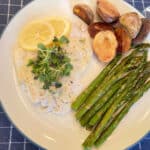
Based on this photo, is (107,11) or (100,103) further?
(107,11)

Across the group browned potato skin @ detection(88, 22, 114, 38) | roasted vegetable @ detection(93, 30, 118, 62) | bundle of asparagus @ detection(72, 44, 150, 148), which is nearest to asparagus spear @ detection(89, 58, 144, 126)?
bundle of asparagus @ detection(72, 44, 150, 148)

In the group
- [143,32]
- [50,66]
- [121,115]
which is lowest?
[121,115]

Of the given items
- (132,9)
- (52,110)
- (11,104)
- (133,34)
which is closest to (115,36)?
(133,34)

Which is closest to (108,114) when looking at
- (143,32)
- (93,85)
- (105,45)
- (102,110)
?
(102,110)

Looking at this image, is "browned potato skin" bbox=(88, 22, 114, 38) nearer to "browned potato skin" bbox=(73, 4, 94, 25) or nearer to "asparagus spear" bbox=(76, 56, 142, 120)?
"browned potato skin" bbox=(73, 4, 94, 25)

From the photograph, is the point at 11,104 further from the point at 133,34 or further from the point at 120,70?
the point at 133,34

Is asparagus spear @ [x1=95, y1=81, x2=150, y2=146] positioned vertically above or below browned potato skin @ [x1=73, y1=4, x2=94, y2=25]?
below

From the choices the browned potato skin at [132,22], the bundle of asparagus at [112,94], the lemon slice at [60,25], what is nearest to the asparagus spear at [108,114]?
the bundle of asparagus at [112,94]

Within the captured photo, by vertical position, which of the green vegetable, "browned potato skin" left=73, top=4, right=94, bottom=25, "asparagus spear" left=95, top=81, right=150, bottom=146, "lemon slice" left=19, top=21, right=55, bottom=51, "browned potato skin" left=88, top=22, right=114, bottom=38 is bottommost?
"asparagus spear" left=95, top=81, right=150, bottom=146

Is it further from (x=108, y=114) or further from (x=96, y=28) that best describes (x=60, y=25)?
(x=108, y=114)
